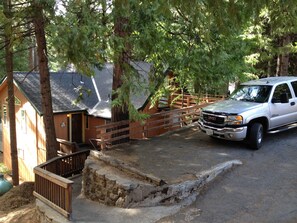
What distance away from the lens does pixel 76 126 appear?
1798 centimetres

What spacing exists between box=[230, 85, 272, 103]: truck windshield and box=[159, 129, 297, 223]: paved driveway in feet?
5.14

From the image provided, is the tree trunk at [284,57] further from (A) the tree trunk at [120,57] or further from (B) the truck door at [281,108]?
(A) the tree trunk at [120,57]

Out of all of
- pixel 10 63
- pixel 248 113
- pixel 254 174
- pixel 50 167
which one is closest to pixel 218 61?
pixel 248 113

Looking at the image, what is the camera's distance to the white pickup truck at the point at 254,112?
911 cm

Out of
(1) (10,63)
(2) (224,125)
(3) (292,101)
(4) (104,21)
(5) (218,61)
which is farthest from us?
(1) (10,63)

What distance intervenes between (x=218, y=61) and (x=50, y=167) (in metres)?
5.93

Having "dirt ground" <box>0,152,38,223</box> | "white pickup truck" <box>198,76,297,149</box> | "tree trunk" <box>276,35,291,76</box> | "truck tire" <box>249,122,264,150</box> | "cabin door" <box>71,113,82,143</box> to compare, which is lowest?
"dirt ground" <box>0,152,38,223</box>

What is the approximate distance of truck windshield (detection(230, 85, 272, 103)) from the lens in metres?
9.66

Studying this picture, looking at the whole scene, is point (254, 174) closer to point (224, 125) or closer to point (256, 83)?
point (224, 125)

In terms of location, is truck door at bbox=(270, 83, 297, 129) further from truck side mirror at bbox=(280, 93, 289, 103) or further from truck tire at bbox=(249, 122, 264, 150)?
truck tire at bbox=(249, 122, 264, 150)

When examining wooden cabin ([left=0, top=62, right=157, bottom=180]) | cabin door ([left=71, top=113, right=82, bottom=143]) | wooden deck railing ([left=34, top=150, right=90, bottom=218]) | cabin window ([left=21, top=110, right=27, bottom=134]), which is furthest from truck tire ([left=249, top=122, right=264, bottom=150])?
cabin window ([left=21, top=110, right=27, bottom=134])

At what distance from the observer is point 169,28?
31.3 feet

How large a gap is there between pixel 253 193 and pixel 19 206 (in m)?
7.29

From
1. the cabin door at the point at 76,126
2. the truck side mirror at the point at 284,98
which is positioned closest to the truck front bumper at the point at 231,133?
the truck side mirror at the point at 284,98
